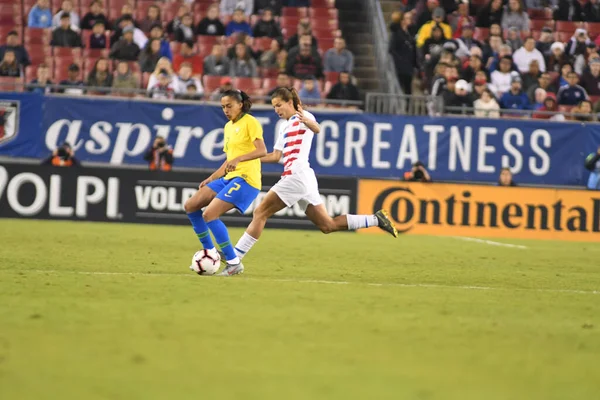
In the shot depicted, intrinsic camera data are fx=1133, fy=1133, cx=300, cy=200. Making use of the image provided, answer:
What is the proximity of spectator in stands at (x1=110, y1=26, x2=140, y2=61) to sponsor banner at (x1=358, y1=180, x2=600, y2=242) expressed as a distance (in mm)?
5513

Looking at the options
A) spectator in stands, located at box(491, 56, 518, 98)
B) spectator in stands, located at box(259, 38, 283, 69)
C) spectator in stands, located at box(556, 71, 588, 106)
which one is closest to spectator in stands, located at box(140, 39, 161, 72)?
spectator in stands, located at box(259, 38, 283, 69)

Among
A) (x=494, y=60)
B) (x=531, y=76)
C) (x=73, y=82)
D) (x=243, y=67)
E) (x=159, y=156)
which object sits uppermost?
(x=494, y=60)

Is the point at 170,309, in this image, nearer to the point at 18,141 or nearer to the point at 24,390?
the point at 24,390

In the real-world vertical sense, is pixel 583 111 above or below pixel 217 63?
below

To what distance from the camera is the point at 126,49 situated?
75.6 feet

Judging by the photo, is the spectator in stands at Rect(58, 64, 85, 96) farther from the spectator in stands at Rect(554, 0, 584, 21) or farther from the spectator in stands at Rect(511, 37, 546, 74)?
the spectator in stands at Rect(554, 0, 584, 21)

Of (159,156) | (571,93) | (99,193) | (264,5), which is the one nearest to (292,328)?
(99,193)

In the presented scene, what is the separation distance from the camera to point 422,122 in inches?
872

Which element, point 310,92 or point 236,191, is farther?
point 310,92

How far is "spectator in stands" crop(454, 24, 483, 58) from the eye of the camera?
24719 mm

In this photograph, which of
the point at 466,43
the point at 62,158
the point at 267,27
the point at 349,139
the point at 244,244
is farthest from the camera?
the point at 466,43

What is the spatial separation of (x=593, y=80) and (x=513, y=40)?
198 centimetres

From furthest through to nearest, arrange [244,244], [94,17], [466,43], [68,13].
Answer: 1. [466,43]
2. [94,17]
3. [68,13]
4. [244,244]

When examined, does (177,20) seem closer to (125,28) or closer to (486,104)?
(125,28)
